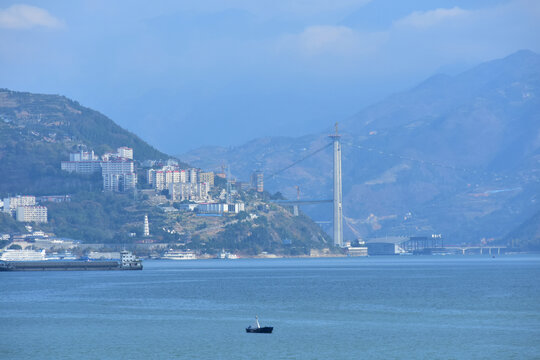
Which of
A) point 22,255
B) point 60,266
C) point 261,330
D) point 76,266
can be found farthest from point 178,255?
point 261,330

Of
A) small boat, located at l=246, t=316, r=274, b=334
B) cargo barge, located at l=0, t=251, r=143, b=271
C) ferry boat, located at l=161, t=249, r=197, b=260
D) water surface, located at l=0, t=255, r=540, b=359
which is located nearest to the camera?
water surface, located at l=0, t=255, r=540, b=359

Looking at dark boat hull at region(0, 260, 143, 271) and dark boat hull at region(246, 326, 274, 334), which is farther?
dark boat hull at region(0, 260, 143, 271)

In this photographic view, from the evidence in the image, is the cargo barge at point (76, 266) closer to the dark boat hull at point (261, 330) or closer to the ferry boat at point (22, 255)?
the ferry boat at point (22, 255)

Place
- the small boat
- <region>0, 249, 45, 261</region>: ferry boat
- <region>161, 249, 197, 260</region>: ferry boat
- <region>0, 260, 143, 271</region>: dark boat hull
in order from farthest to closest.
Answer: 1. <region>161, 249, 197, 260</region>: ferry boat
2. <region>0, 249, 45, 261</region>: ferry boat
3. <region>0, 260, 143, 271</region>: dark boat hull
4. the small boat

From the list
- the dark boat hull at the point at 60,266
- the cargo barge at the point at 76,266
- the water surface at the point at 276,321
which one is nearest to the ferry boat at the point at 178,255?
the cargo barge at the point at 76,266

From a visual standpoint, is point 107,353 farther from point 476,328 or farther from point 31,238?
point 31,238

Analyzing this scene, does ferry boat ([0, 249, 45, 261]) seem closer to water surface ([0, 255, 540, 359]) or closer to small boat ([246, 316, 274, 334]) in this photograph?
water surface ([0, 255, 540, 359])

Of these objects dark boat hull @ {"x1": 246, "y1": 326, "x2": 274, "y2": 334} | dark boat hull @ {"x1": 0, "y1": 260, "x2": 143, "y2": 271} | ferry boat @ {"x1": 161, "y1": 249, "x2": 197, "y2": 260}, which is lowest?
dark boat hull @ {"x1": 246, "y1": 326, "x2": 274, "y2": 334}

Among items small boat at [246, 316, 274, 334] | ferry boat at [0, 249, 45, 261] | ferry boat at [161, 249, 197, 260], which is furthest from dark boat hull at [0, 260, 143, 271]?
small boat at [246, 316, 274, 334]

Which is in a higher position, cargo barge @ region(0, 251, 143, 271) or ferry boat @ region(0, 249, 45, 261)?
ferry boat @ region(0, 249, 45, 261)
